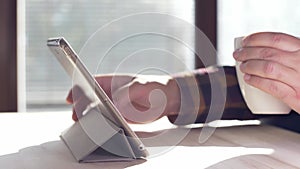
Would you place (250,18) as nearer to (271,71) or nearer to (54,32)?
Answer: (54,32)

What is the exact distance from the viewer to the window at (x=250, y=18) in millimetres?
1768

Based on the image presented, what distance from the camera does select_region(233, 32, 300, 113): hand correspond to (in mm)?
574

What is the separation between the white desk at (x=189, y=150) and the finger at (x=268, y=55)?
0.33ft

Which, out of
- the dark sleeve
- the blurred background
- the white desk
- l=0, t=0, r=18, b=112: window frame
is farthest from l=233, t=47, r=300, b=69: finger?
l=0, t=0, r=18, b=112: window frame

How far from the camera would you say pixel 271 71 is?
23.1 inches

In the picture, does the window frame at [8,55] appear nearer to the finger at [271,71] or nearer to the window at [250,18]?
the window at [250,18]

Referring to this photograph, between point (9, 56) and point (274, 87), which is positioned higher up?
point (274, 87)

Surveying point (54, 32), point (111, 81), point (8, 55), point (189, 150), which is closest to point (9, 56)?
point (8, 55)

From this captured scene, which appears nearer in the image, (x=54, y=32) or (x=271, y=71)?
(x=271, y=71)

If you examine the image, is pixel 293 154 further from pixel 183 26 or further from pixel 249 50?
pixel 183 26

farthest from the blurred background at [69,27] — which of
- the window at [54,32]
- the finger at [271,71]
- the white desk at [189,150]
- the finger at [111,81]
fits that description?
the finger at [271,71]

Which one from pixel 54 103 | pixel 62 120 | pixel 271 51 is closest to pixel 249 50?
pixel 271 51

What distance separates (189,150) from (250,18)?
137 cm

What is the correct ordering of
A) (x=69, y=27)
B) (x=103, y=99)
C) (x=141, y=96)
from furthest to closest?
(x=69, y=27) < (x=141, y=96) < (x=103, y=99)
